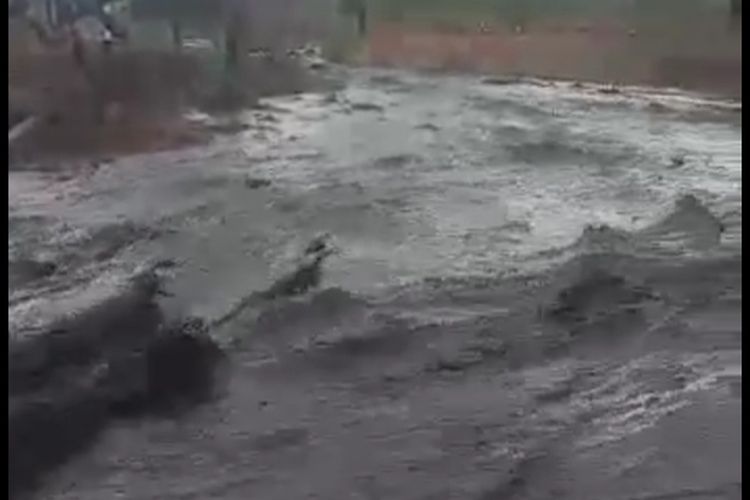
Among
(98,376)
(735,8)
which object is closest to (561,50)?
(735,8)

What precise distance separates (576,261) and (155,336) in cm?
72

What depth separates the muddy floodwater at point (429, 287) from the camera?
1.69 metres

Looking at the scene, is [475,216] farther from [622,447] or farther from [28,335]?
[28,335]

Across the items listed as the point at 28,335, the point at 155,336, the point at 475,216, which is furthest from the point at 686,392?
the point at 28,335

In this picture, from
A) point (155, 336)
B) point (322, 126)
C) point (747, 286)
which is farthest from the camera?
point (322, 126)

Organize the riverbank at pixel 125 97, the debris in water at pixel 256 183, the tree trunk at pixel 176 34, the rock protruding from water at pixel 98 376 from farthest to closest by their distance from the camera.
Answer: the debris in water at pixel 256 183, the tree trunk at pixel 176 34, the riverbank at pixel 125 97, the rock protruding from water at pixel 98 376

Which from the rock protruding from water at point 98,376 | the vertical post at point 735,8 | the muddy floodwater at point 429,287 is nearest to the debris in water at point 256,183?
the muddy floodwater at point 429,287

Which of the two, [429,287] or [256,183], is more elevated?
[256,183]

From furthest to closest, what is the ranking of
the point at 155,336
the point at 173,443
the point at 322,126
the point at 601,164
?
the point at 601,164 → the point at 322,126 → the point at 155,336 → the point at 173,443

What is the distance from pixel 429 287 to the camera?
6.64ft

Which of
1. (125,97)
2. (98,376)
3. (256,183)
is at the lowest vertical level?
(98,376)

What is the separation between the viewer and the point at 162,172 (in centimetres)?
200

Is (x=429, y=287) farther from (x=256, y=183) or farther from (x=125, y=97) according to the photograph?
(x=125, y=97)

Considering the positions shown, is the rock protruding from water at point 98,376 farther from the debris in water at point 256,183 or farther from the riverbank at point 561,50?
the riverbank at point 561,50
